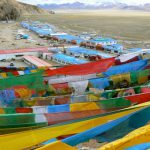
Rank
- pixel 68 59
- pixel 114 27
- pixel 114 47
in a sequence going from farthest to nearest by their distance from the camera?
pixel 114 27, pixel 114 47, pixel 68 59

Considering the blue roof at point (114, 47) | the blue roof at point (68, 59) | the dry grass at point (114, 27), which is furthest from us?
the dry grass at point (114, 27)

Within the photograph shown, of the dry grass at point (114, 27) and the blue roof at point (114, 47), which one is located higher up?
the blue roof at point (114, 47)

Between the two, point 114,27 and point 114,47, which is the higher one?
point 114,47

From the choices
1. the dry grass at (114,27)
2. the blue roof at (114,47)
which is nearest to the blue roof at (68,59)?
the blue roof at (114,47)

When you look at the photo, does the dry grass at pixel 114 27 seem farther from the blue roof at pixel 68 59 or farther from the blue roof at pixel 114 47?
the blue roof at pixel 68 59

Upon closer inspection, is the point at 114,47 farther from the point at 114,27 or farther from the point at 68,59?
the point at 114,27

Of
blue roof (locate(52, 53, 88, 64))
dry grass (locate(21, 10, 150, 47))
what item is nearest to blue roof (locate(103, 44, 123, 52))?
dry grass (locate(21, 10, 150, 47))

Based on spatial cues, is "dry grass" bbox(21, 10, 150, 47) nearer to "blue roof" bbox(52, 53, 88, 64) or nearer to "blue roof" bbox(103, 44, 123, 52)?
"blue roof" bbox(103, 44, 123, 52)

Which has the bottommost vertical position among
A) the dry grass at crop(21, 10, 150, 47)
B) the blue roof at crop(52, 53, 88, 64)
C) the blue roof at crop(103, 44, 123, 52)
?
the dry grass at crop(21, 10, 150, 47)

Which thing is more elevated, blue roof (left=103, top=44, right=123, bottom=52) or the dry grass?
blue roof (left=103, top=44, right=123, bottom=52)

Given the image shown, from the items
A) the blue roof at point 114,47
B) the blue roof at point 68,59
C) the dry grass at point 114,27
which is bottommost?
the dry grass at point 114,27

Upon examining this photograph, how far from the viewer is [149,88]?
22.7ft

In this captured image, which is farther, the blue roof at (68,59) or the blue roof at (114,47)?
the blue roof at (114,47)

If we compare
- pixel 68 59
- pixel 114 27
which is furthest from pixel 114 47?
pixel 114 27
